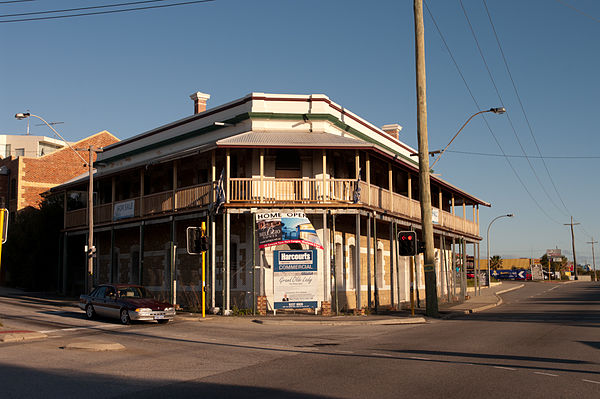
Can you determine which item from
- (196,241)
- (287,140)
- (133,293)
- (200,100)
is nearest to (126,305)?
(133,293)

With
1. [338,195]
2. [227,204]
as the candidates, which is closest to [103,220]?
[227,204]

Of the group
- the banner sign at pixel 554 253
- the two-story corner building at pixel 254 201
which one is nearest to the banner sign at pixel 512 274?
the banner sign at pixel 554 253

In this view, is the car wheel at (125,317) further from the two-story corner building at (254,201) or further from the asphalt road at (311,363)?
the two-story corner building at (254,201)

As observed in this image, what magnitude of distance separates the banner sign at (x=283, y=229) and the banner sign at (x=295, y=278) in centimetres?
53

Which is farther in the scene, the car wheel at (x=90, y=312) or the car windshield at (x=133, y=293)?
the car wheel at (x=90, y=312)

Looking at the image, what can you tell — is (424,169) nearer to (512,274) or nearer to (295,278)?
(295,278)

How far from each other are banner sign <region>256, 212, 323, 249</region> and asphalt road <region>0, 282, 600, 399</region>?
493 cm

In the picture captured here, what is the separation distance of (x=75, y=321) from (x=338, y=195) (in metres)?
10.9

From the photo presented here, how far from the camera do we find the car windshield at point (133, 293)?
20125mm

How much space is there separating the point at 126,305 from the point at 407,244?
10395 millimetres

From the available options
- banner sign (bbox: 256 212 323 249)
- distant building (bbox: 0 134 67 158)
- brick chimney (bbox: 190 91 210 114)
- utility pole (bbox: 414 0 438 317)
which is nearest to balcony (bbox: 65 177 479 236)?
banner sign (bbox: 256 212 323 249)

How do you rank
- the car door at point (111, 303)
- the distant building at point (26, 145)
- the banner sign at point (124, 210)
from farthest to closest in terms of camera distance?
the distant building at point (26, 145), the banner sign at point (124, 210), the car door at point (111, 303)

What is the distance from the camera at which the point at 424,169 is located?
22.2 m

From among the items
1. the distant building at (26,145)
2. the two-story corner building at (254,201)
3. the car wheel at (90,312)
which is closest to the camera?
the car wheel at (90,312)
